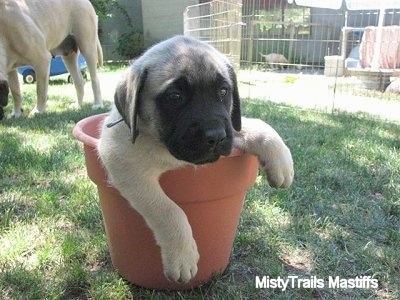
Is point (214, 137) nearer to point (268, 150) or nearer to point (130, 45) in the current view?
point (268, 150)

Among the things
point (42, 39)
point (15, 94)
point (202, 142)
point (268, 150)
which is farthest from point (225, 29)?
point (202, 142)

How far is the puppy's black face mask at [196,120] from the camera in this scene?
188 centimetres

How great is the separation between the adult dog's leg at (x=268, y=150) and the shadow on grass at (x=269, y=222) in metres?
0.50

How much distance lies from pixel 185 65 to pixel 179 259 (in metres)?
0.82

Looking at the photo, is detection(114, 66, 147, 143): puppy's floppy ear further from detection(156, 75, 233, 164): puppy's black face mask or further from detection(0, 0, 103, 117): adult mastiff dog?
detection(0, 0, 103, 117): adult mastiff dog

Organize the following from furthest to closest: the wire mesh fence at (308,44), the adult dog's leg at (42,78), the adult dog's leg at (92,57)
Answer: the wire mesh fence at (308,44), the adult dog's leg at (92,57), the adult dog's leg at (42,78)

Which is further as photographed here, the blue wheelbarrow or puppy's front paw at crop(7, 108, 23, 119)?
the blue wheelbarrow

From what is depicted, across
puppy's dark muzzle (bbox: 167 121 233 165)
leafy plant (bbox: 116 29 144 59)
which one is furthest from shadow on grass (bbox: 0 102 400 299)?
leafy plant (bbox: 116 29 144 59)

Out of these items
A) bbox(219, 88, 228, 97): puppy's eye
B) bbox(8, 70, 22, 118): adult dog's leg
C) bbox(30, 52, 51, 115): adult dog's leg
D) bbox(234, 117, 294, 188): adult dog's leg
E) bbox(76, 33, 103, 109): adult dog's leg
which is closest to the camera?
bbox(219, 88, 228, 97): puppy's eye

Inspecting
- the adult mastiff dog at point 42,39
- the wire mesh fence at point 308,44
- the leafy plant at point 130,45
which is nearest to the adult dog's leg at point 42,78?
the adult mastiff dog at point 42,39

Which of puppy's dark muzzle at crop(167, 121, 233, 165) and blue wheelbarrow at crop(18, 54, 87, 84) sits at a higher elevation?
puppy's dark muzzle at crop(167, 121, 233, 165)

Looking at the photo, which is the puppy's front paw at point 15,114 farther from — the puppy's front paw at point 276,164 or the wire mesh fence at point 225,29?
the puppy's front paw at point 276,164

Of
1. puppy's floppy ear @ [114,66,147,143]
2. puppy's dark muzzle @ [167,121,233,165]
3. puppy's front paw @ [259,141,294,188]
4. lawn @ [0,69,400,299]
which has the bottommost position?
lawn @ [0,69,400,299]

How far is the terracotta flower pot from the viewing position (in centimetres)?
207
